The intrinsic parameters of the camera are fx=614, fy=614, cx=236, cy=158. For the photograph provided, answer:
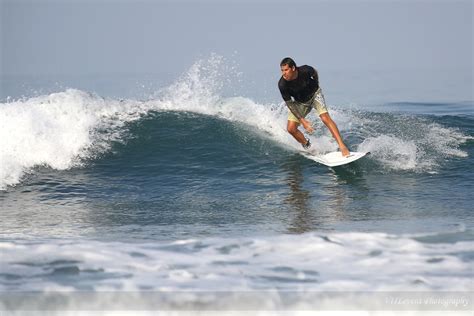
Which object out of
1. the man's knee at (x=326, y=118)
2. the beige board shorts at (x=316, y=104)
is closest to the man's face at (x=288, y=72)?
the beige board shorts at (x=316, y=104)

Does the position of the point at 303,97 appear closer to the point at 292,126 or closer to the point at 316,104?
the point at 316,104

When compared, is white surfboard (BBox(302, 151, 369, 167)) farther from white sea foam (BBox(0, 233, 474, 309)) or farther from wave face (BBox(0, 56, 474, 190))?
white sea foam (BBox(0, 233, 474, 309))

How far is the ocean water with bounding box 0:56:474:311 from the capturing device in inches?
187

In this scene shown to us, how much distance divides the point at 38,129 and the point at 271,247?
21.1 ft

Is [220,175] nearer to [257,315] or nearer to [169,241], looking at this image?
[169,241]

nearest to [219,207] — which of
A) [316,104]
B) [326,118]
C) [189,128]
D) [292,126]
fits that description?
[292,126]

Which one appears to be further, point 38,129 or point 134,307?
point 38,129

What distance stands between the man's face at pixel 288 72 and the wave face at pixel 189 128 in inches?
74.0

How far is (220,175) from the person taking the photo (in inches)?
388

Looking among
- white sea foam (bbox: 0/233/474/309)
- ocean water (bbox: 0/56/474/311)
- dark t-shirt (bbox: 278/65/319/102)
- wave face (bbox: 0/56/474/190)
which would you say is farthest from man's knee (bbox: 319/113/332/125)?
white sea foam (bbox: 0/233/474/309)

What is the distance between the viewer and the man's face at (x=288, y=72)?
9172 millimetres

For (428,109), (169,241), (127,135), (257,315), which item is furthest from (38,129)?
(428,109)

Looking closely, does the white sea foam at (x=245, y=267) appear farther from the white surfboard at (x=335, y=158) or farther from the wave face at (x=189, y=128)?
the wave face at (x=189, y=128)

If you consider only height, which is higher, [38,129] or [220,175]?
[38,129]
